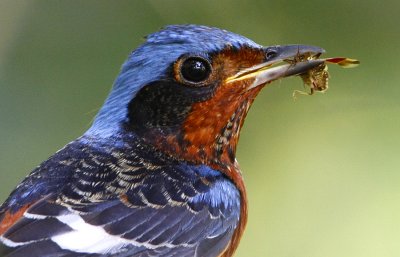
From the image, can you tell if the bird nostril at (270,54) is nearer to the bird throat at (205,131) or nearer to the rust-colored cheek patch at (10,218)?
the bird throat at (205,131)

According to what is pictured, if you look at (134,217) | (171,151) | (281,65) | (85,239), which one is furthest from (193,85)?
(85,239)

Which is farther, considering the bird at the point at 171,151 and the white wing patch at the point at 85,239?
the bird at the point at 171,151

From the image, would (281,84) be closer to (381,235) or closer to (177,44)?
(381,235)

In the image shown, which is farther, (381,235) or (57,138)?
(57,138)

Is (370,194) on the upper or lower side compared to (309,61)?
lower

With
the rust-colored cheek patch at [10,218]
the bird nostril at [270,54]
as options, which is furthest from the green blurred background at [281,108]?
the rust-colored cheek patch at [10,218]

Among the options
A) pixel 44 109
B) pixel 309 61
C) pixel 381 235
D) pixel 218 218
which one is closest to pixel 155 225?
pixel 218 218

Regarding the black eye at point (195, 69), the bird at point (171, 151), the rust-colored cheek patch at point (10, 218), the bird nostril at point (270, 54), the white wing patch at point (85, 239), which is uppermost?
the bird nostril at point (270, 54)

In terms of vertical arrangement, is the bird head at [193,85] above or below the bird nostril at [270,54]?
below

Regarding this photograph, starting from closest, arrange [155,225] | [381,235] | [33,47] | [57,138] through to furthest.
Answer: [155,225] → [381,235] → [57,138] → [33,47]

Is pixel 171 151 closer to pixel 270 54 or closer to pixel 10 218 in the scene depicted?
pixel 270 54
